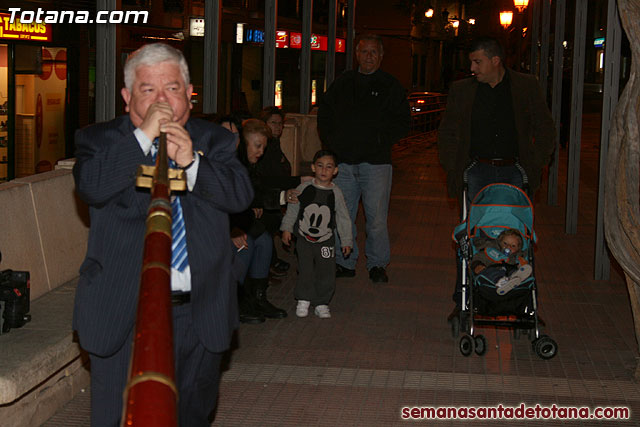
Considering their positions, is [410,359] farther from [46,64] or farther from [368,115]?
[46,64]

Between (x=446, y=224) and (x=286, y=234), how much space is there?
558cm

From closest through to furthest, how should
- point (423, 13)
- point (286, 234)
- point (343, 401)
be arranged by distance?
point (343, 401) → point (286, 234) → point (423, 13)

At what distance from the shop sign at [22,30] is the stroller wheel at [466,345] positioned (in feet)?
21.1

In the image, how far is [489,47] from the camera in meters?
7.29

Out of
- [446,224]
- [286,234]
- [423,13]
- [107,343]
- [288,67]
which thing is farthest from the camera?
[423,13]

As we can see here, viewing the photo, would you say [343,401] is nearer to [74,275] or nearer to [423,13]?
[74,275]

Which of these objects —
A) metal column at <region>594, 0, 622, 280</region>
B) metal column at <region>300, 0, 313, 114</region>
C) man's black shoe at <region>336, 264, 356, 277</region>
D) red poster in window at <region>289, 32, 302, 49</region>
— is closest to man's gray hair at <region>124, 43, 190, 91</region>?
metal column at <region>594, 0, 622, 280</region>

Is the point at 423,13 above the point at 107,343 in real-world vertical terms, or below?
above

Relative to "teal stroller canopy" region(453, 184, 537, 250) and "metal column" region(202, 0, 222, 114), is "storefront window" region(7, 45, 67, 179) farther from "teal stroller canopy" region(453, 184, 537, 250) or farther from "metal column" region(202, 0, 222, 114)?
"teal stroller canopy" region(453, 184, 537, 250)

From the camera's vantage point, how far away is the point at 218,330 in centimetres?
317

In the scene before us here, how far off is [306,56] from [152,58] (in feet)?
46.0

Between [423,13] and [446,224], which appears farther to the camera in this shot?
[423,13]

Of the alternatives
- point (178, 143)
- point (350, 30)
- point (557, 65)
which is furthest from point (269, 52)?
point (178, 143)

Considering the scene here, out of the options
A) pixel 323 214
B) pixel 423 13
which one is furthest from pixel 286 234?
pixel 423 13
